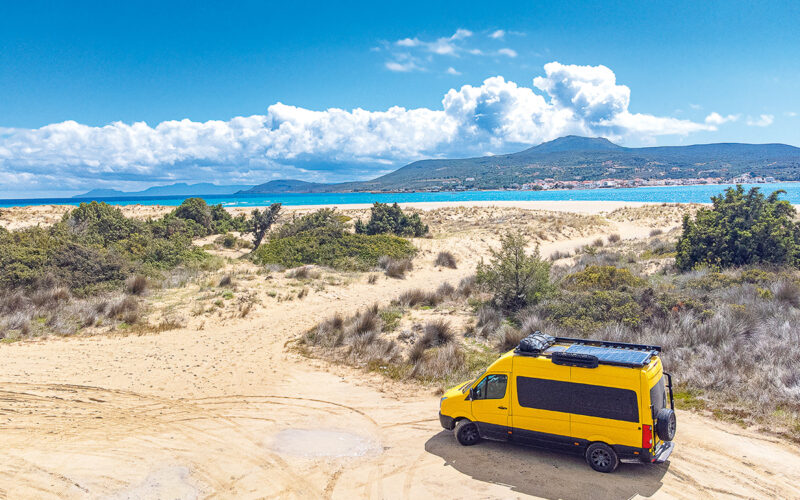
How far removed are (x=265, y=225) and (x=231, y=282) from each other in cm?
1447

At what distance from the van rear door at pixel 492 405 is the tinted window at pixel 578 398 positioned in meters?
0.28

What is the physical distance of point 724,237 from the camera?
18703 millimetres

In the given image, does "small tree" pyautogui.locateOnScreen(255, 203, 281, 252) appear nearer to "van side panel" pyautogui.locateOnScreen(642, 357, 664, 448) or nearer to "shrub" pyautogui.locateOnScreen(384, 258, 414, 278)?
"shrub" pyautogui.locateOnScreen(384, 258, 414, 278)

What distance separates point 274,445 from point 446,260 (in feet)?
67.1

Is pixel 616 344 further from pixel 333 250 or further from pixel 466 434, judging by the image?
pixel 333 250

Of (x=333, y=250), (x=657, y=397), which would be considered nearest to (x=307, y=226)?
(x=333, y=250)

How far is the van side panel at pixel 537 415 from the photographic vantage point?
6.79 m

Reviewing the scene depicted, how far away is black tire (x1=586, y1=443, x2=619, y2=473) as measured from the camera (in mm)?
6488

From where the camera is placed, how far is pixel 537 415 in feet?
22.9

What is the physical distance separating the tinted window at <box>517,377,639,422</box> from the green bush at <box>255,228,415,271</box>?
18.1 meters

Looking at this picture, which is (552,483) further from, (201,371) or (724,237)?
(724,237)

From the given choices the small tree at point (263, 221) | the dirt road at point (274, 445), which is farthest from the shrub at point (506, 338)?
the small tree at point (263, 221)

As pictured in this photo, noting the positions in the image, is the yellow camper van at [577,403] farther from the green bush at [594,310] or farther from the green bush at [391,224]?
the green bush at [391,224]

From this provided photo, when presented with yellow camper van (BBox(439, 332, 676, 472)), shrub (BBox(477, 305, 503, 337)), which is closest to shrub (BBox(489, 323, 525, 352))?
shrub (BBox(477, 305, 503, 337))
